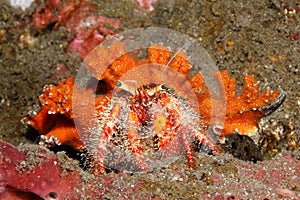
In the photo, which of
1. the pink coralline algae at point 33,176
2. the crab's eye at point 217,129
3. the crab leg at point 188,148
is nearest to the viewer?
the pink coralline algae at point 33,176

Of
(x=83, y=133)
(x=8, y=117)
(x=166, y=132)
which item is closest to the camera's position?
(x=166, y=132)

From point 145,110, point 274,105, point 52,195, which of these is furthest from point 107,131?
point 274,105

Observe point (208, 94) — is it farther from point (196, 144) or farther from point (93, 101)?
point (93, 101)

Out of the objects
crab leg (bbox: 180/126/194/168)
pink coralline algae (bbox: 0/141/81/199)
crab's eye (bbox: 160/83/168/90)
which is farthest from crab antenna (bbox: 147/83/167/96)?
pink coralline algae (bbox: 0/141/81/199)

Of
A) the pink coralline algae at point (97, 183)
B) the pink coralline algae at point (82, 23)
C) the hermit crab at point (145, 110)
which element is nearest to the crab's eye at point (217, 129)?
the hermit crab at point (145, 110)

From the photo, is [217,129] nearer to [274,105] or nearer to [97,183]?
[274,105]

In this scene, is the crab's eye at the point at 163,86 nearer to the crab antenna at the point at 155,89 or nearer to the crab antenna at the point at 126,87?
the crab antenna at the point at 155,89

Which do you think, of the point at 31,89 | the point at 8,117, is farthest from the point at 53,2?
the point at 8,117

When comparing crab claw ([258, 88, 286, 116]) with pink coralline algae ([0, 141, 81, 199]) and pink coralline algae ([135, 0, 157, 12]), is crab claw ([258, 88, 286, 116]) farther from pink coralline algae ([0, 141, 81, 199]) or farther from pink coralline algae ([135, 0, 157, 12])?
pink coralline algae ([135, 0, 157, 12])
